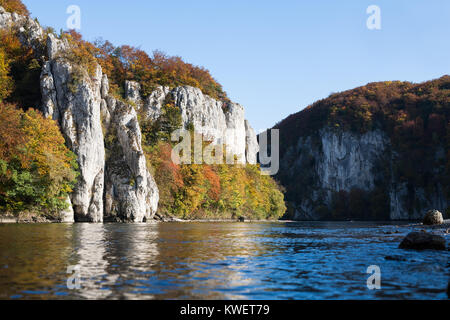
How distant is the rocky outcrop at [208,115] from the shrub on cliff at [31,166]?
31.8 meters

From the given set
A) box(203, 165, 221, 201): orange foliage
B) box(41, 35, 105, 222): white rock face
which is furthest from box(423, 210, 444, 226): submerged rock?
box(203, 165, 221, 201): orange foliage

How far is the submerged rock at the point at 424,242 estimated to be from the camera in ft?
64.3

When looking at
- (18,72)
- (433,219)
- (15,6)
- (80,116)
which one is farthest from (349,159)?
(18,72)

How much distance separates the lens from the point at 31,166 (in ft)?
153

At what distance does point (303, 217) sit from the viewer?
15962 cm

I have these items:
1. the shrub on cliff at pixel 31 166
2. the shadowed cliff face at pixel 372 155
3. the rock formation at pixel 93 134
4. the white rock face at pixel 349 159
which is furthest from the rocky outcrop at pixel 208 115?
the white rock face at pixel 349 159

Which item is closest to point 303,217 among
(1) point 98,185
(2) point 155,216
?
(2) point 155,216

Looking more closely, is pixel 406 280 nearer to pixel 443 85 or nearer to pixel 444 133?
pixel 444 133

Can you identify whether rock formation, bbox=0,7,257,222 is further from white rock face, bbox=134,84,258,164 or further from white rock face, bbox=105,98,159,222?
white rock face, bbox=134,84,258,164

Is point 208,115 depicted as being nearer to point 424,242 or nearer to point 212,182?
point 212,182

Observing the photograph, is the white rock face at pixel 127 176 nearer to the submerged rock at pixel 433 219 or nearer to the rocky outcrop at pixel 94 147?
the rocky outcrop at pixel 94 147

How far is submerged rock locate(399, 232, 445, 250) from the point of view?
19594 mm

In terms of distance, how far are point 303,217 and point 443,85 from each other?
6392 cm
